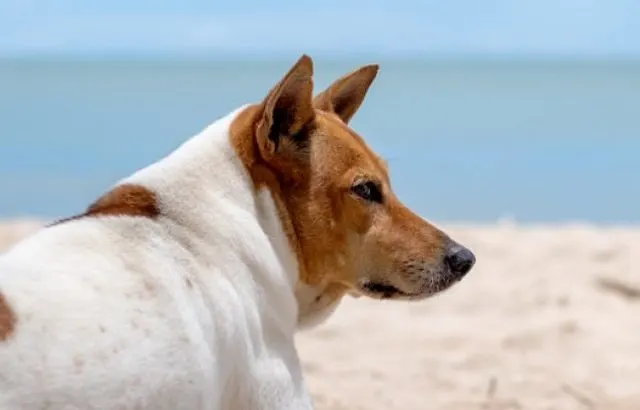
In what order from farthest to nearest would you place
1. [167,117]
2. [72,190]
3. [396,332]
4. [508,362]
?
[167,117] → [72,190] → [396,332] → [508,362]

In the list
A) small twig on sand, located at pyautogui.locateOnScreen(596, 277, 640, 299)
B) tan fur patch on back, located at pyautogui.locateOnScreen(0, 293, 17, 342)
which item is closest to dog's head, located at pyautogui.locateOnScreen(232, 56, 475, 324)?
tan fur patch on back, located at pyautogui.locateOnScreen(0, 293, 17, 342)

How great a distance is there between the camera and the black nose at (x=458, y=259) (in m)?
3.48

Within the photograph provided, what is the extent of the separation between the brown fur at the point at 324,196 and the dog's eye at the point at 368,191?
0.01m

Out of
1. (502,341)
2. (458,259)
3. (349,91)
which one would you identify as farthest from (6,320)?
(502,341)

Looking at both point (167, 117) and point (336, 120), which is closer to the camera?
point (336, 120)

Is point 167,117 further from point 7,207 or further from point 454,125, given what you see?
point 7,207

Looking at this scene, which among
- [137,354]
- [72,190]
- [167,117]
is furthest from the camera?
[167,117]

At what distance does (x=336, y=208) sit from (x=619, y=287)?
169 inches

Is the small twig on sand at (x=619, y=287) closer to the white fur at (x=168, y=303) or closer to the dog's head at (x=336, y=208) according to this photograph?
the dog's head at (x=336, y=208)

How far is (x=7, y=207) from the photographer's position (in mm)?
12242

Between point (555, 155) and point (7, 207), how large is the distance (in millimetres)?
9017

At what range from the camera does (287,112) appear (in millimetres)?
3361

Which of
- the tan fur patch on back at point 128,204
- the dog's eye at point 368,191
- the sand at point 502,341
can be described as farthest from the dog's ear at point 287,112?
the sand at point 502,341

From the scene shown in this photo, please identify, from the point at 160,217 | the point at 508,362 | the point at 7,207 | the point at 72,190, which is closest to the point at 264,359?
the point at 160,217
